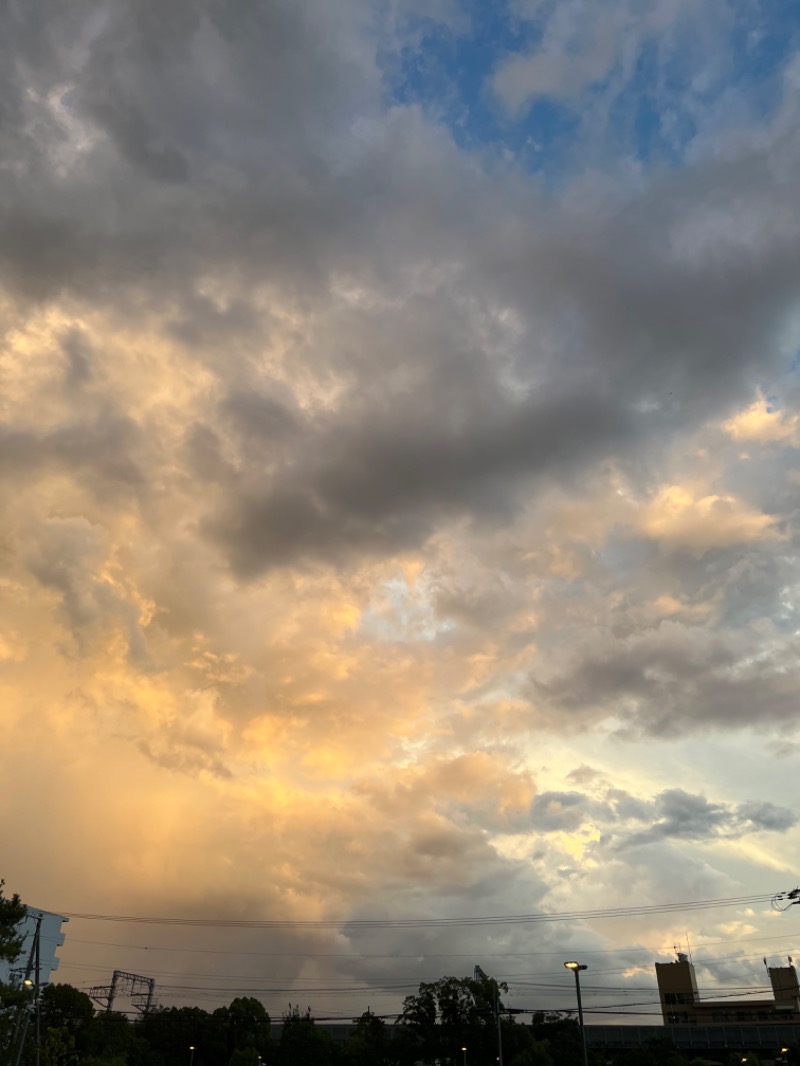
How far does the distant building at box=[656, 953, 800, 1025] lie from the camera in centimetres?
14456

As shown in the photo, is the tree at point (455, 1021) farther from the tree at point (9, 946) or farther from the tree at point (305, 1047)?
the tree at point (9, 946)

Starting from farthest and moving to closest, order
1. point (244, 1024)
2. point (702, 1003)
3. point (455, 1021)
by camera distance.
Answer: point (702, 1003)
point (244, 1024)
point (455, 1021)

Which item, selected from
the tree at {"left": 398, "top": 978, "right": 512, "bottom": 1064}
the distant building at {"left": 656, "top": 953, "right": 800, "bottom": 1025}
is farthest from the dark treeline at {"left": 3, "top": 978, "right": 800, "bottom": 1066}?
the distant building at {"left": 656, "top": 953, "right": 800, "bottom": 1025}

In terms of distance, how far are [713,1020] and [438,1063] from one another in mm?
75985

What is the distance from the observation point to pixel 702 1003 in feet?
509

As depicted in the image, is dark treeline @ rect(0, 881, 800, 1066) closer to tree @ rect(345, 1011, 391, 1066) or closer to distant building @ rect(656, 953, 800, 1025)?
tree @ rect(345, 1011, 391, 1066)

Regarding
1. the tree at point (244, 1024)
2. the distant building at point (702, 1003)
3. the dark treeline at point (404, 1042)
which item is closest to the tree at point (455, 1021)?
the dark treeline at point (404, 1042)

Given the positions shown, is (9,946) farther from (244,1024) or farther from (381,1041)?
(244,1024)

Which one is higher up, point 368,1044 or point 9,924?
point 9,924

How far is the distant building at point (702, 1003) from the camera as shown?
14456 cm

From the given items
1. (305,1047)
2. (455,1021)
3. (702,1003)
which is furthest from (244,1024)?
(702,1003)

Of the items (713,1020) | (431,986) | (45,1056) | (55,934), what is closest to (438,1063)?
(431,986)

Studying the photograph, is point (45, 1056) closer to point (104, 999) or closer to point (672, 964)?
point (104, 999)

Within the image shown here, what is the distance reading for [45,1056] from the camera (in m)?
62.9
